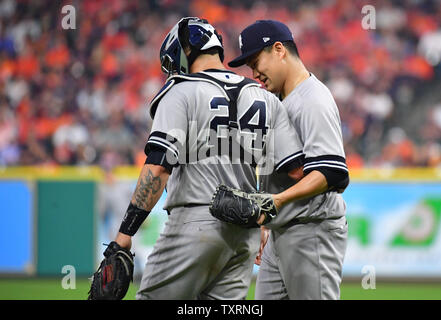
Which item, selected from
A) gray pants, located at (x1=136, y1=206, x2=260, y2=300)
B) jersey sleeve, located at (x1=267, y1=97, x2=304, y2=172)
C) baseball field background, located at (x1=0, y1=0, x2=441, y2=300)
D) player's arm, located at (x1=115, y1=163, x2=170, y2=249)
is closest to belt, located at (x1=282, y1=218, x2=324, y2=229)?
jersey sleeve, located at (x1=267, y1=97, x2=304, y2=172)

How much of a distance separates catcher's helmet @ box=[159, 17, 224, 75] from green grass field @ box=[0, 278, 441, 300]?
3830mm

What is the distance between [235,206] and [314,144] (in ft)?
1.97

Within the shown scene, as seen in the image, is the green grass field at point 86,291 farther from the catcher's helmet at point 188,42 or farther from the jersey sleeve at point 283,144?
the catcher's helmet at point 188,42

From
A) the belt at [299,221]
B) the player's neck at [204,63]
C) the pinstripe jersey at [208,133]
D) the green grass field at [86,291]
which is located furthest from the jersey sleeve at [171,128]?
the green grass field at [86,291]

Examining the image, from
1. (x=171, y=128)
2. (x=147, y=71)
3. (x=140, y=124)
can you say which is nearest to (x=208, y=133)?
(x=171, y=128)

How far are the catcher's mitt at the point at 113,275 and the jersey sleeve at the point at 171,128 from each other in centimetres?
45

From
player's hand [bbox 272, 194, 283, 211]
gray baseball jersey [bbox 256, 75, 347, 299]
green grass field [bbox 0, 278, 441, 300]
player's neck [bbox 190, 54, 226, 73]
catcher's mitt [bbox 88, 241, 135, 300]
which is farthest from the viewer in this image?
green grass field [bbox 0, 278, 441, 300]

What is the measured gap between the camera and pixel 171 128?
9.09 ft

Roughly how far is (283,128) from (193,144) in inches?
20.7

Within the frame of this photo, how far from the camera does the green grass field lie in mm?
6488

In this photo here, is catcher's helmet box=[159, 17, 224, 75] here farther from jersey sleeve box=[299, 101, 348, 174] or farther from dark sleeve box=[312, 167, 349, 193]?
dark sleeve box=[312, 167, 349, 193]

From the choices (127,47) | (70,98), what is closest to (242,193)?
(70,98)

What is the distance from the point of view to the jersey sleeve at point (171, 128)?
9.04 ft

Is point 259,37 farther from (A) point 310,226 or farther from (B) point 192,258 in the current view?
(B) point 192,258
